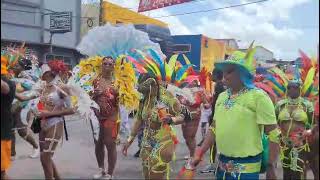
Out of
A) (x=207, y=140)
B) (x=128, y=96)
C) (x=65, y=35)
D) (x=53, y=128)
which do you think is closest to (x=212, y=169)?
(x=128, y=96)

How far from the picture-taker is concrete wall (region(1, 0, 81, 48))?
22234mm

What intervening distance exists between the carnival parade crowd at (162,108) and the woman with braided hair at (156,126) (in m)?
0.01

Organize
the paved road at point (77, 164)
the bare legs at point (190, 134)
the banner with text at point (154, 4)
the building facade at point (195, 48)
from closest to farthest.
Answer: the paved road at point (77, 164) < the bare legs at point (190, 134) < the banner with text at point (154, 4) < the building facade at point (195, 48)

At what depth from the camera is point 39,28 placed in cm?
2397

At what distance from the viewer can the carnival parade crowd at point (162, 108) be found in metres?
4.10

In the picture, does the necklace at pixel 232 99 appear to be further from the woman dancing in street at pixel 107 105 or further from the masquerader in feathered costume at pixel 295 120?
the woman dancing in street at pixel 107 105

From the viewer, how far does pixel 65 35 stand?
84.8 feet

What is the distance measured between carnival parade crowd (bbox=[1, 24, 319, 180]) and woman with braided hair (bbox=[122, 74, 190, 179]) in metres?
0.01

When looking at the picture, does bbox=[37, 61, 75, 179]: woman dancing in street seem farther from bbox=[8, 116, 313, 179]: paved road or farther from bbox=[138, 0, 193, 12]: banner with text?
bbox=[138, 0, 193, 12]: banner with text

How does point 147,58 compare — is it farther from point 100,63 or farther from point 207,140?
point 207,140

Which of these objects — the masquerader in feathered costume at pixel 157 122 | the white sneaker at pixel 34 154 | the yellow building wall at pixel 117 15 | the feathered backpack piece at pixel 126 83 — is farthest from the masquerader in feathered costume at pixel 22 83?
the yellow building wall at pixel 117 15

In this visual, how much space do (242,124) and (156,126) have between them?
1605 mm

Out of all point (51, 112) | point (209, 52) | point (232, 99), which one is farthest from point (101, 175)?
point (209, 52)

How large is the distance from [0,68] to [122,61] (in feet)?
11.2
